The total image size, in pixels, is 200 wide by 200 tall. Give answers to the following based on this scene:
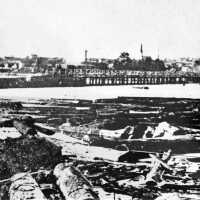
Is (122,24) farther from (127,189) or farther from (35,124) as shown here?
(127,189)

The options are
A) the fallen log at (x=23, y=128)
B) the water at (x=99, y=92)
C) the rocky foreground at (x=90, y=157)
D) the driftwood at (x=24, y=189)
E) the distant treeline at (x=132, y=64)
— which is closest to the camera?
the driftwood at (x=24, y=189)

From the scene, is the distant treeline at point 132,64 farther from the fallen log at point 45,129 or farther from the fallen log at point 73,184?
the fallen log at point 73,184

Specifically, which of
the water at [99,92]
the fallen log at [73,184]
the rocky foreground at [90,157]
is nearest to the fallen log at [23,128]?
the rocky foreground at [90,157]

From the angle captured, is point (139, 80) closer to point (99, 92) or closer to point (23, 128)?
point (99, 92)

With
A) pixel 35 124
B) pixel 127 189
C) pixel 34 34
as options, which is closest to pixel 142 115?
pixel 127 189

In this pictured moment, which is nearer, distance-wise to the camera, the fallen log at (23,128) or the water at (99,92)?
the fallen log at (23,128)

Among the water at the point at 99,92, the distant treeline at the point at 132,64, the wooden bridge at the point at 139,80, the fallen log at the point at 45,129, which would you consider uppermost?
the distant treeline at the point at 132,64

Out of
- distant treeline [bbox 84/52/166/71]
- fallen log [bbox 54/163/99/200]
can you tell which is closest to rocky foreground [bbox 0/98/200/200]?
fallen log [bbox 54/163/99/200]
